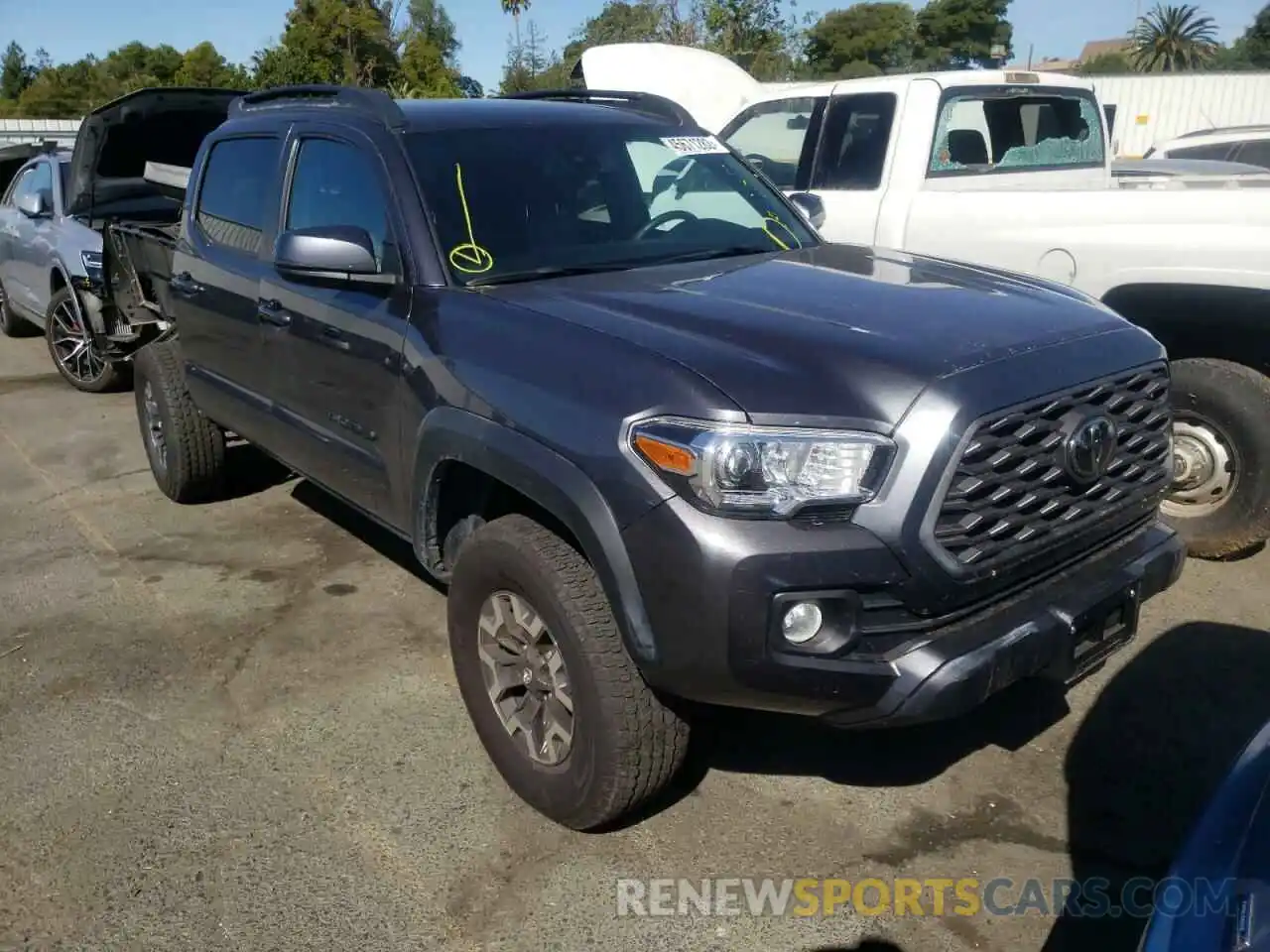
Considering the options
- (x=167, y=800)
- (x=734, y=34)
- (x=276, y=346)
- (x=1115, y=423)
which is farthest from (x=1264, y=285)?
(x=734, y=34)

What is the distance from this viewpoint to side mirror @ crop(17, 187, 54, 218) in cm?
832

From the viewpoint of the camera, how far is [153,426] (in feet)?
19.3

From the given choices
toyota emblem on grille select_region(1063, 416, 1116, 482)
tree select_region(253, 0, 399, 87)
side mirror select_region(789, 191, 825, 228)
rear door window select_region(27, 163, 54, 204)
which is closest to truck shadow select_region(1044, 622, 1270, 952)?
toyota emblem on grille select_region(1063, 416, 1116, 482)

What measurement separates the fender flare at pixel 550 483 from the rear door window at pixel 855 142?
3347 millimetres

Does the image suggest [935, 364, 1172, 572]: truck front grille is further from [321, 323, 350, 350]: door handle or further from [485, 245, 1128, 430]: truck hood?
[321, 323, 350, 350]: door handle

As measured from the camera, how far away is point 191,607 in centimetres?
459

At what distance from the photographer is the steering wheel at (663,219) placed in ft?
12.5

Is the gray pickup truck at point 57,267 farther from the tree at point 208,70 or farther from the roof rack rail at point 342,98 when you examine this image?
the tree at point 208,70

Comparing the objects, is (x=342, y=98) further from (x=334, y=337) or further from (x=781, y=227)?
(x=781, y=227)

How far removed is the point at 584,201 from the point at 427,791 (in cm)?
198

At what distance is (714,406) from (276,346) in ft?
7.58

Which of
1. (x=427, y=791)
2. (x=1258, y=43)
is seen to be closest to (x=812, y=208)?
(x=427, y=791)

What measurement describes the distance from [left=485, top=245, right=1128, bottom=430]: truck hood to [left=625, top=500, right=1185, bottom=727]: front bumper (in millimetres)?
300

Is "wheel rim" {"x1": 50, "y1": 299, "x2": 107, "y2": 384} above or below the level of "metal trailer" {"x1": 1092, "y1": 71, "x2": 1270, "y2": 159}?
below
